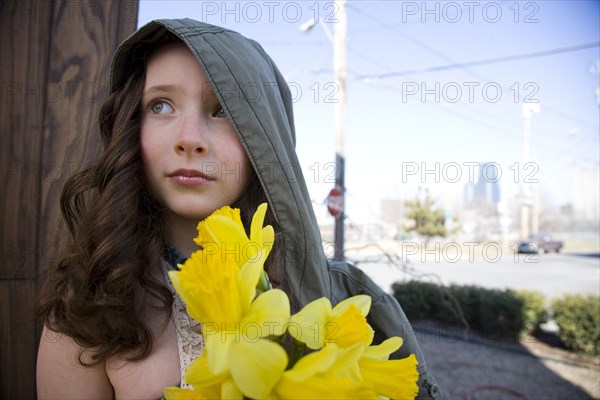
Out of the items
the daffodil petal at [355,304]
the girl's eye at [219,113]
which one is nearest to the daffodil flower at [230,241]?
the daffodil petal at [355,304]

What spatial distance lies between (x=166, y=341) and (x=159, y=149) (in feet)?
1.45

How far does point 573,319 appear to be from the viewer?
203 inches

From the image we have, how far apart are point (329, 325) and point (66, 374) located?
0.69m

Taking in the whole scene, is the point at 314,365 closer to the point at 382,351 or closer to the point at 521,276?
the point at 382,351

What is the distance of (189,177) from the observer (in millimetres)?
807

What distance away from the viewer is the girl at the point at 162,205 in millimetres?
814

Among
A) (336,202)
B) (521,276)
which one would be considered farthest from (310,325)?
(521,276)

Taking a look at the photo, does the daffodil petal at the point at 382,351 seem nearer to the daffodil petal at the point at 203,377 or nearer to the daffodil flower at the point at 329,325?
the daffodil flower at the point at 329,325

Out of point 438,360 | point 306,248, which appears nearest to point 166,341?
point 306,248

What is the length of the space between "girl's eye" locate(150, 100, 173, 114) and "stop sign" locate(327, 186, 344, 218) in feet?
10.2

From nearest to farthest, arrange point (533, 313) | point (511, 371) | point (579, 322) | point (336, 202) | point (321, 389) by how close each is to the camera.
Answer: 1. point (321, 389)
2. point (336, 202)
3. point (511, 371)
4. point (579, 322)
5. point (533, 313)

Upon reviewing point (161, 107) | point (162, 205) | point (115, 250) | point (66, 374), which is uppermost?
point (161, 107)

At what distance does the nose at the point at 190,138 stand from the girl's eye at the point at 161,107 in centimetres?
9

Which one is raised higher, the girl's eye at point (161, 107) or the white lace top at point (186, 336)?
the girl's eye at point (161, 107)
